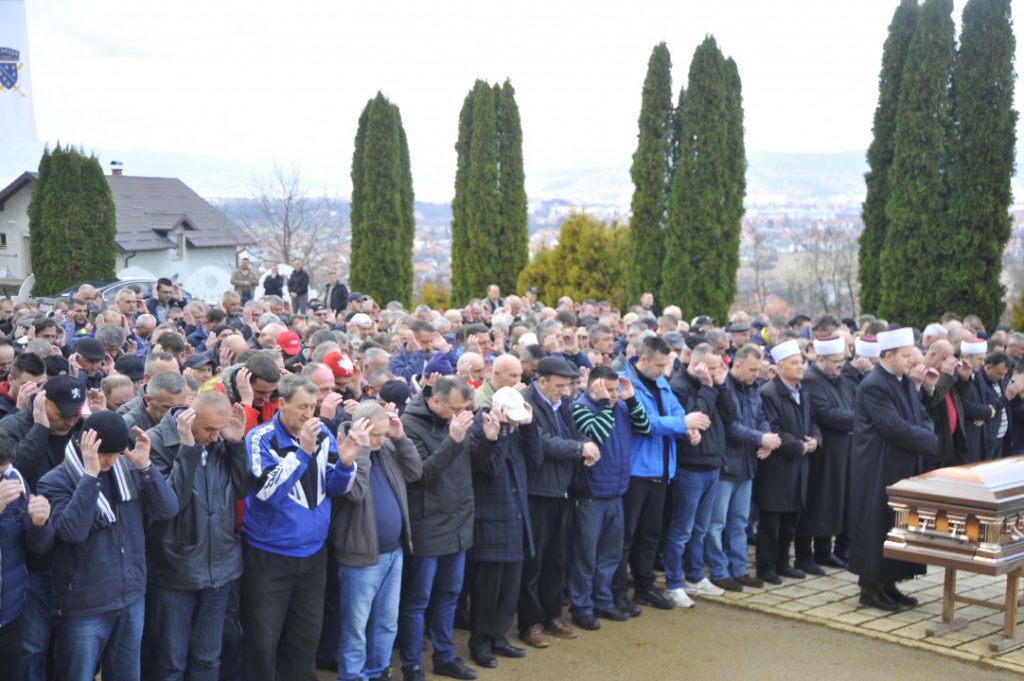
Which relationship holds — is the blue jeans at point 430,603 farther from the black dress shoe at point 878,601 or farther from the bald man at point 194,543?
the black dress shoe at point 878,601

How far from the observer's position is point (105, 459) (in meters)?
5.00

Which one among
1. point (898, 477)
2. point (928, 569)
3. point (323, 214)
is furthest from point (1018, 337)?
point (323, 214)

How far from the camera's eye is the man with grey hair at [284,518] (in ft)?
18.6

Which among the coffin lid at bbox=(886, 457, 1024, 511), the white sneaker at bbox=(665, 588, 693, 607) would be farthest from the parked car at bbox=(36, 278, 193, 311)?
the coffin lid at bbox=(886, 457, 1024, 511)

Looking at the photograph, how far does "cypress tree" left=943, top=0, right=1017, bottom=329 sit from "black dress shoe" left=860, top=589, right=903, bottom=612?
34.9ft

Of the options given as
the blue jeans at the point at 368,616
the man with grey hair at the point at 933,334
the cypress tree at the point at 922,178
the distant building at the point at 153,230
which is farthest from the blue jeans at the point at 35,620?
the distant building at the point at 153,230

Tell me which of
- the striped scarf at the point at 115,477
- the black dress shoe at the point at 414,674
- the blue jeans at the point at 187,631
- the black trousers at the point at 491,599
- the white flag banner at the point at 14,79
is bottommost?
the black dress shoe at the point at 414,674

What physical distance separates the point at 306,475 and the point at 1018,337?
388 inches

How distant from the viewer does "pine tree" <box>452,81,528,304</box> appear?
86.4 feet

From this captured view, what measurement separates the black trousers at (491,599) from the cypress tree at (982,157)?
13128 mm

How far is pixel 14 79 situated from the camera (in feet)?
111

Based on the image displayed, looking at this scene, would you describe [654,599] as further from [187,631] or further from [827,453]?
[187,631]

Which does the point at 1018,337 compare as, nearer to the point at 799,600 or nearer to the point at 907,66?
the point at 799,600

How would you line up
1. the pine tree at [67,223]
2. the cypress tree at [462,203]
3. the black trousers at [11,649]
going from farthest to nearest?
the cypress tree at [462,203]
the pine tree at [67,223]
the black trousers at [11,649]
